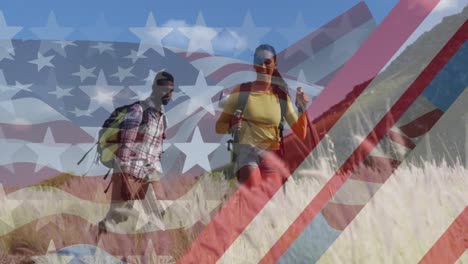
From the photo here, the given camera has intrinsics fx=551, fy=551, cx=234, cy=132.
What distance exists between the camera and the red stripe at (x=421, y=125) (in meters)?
2.95

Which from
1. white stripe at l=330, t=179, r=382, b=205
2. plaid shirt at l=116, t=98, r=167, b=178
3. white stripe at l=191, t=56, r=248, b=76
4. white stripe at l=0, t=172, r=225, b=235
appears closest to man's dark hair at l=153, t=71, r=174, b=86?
plaid shirt at l=116, t=98, r=167, b=178

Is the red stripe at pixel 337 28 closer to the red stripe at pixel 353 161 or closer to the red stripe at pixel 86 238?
the red stripe at pixel 353 161

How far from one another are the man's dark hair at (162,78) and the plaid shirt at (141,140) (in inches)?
5.3

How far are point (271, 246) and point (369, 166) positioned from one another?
0.65 metres

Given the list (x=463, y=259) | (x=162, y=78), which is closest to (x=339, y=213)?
(x=463, y=259)

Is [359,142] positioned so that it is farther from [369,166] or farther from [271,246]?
[271,246]

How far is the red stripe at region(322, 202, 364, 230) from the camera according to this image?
→ 1.69m

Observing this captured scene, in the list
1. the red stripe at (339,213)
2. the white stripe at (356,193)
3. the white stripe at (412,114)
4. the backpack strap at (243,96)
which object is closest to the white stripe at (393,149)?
the white stripe at (412,114)

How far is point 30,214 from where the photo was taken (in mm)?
3252

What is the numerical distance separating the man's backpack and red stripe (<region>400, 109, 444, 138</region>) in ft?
5.76

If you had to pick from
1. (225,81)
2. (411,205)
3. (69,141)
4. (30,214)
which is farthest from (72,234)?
(411,205)

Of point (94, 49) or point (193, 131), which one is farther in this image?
point (193, 131)

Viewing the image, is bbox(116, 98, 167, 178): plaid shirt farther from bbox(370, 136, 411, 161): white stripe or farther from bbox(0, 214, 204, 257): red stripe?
bbox(370, 136, 411, 161): white stripe

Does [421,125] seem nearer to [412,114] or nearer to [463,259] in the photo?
[412,114]
